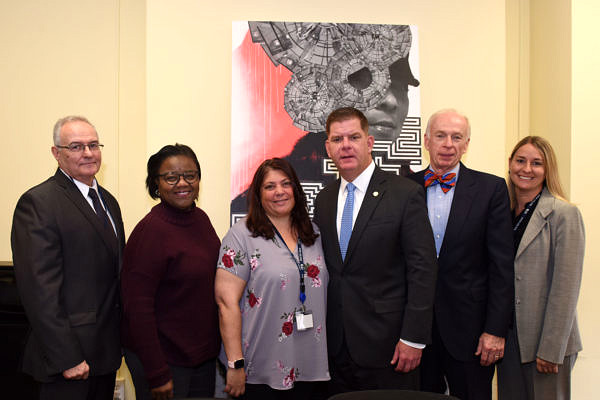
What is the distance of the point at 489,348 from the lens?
2.46 m

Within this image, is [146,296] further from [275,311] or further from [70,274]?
[275,311]

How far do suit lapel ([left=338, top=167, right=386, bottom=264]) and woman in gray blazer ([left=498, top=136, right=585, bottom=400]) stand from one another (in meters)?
0.91

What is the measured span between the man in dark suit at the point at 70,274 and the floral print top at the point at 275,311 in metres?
0.64

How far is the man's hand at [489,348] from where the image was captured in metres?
2.46

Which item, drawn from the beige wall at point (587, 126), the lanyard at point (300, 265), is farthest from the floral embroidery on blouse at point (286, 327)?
the beige wall at point (587, 126)

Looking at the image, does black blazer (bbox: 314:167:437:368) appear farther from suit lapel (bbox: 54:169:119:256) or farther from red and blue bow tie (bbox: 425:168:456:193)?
suit lapel (bbox: 54:169:119:256)

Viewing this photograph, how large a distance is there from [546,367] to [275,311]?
1538 millimetres

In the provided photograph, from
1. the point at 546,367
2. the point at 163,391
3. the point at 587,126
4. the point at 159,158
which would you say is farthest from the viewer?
A: the point at 587,126

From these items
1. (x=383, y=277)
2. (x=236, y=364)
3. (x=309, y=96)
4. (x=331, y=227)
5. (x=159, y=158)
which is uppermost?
(x=309, y=96)

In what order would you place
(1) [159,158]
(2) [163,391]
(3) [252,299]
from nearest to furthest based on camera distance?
1. (2) [163,391]
2. (3) [252,299]
3. (1) [159,158]

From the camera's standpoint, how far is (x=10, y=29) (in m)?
3.89

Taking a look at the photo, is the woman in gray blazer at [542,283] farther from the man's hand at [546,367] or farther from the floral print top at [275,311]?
the floral print top at [275,311]

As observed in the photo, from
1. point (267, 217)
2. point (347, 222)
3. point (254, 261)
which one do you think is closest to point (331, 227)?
point (347, 222)

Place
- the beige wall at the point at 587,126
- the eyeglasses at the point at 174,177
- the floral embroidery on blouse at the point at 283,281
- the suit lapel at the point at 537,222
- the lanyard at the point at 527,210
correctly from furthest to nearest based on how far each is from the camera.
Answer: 1. the beige wall at the point at 587,126
2. the lanyard at the point at 527,210
3. the suit lapel at the point at 537,222
4. the eyeglasses at the point at 174,177
5. the floral embroidery on blouse at the point at 283,281
